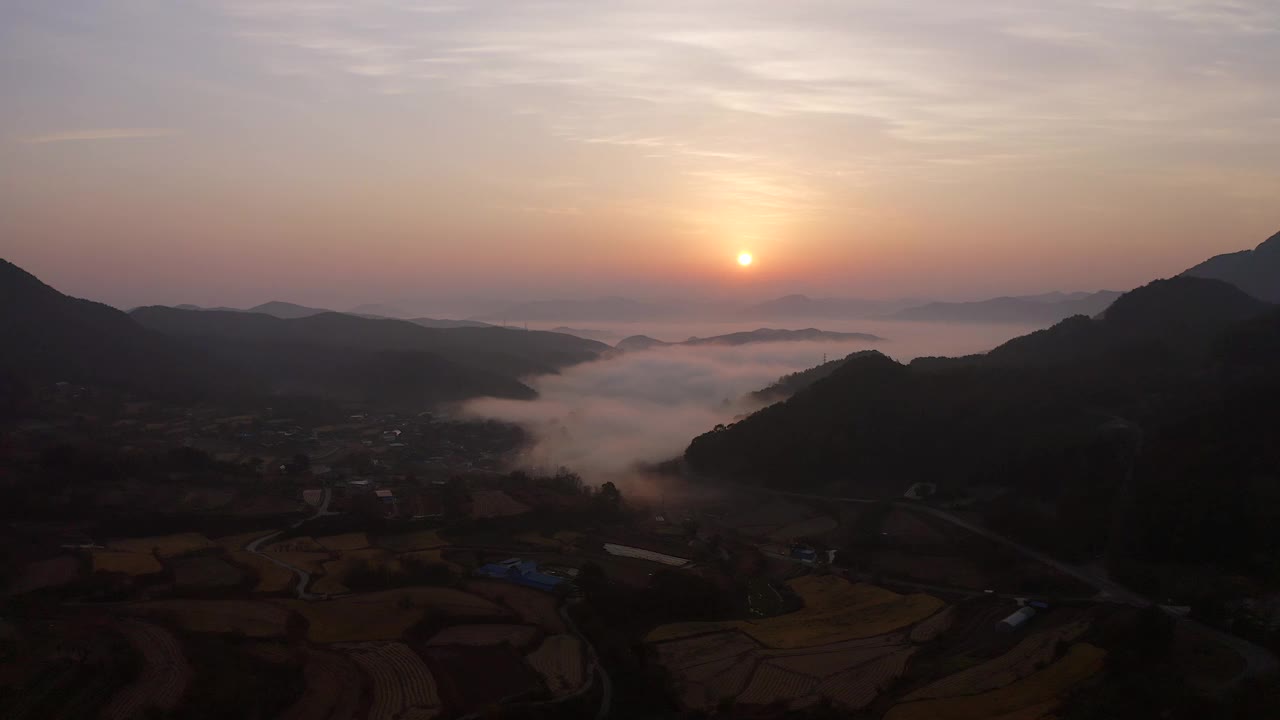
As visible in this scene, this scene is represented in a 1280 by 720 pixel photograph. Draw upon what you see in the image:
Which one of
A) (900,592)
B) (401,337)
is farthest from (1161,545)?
(401,337)

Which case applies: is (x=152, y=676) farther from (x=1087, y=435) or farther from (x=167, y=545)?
(x=1087, y=435)

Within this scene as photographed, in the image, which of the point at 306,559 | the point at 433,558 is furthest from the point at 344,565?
the point at 433,558

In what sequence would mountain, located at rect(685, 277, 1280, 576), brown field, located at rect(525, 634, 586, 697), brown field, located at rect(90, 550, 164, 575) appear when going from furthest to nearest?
mountain, located at rect(685, 277, 1280, 576) < brown field, located at rect(90, 550, 164, 575) < brown field, located at rect(525, 634, 586, 697)

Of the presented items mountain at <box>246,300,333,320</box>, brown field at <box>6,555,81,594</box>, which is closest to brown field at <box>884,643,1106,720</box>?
brown field at <box>6,555,81,594</box>

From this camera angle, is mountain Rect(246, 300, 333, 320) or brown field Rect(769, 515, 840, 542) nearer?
brown field Rect(769, 515, 840, 542)

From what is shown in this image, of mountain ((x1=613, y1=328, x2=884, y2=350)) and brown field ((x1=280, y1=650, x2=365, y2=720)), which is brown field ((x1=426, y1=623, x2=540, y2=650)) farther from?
mountain ((x1=613, y1=328, x2=884, y2=350))

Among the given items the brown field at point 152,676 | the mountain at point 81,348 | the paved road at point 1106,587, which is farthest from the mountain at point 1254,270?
the mountain at point 81,348

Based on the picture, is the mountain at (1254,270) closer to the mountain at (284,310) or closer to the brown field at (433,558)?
the brown field at (433,558)
